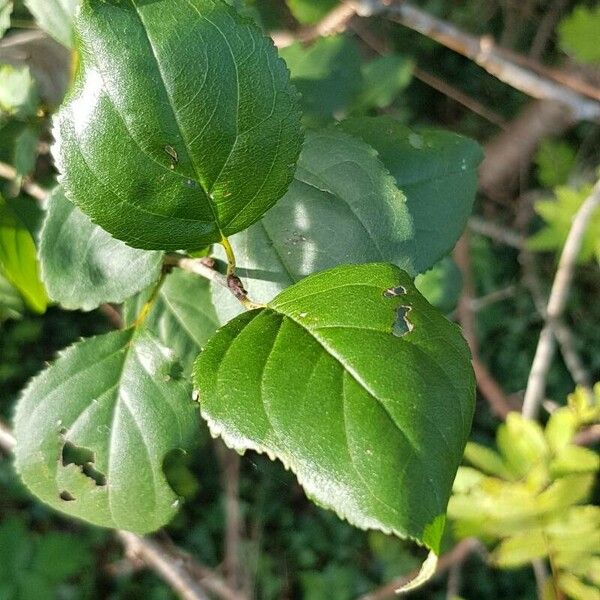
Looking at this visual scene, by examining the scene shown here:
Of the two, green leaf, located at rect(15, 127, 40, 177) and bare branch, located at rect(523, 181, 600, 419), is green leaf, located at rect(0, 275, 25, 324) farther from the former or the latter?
bare branch, located at rect(523, 181, 600, 419)

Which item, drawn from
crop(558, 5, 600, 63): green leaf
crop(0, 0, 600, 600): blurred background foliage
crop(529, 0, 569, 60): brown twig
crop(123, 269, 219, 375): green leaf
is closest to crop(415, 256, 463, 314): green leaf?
crop(0, 0, 600, 600): blurred background foliage

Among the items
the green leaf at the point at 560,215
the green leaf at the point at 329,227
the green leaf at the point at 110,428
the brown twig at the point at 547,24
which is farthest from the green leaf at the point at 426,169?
the brown twig at the point at 547,24

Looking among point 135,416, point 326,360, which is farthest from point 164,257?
point 326,360

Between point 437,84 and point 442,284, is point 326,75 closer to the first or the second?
point 442,284

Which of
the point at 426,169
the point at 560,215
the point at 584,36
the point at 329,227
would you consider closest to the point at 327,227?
the point at 329,227

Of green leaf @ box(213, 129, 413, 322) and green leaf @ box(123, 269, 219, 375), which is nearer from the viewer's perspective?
green leaf @ box(213, 129, 413, 322)

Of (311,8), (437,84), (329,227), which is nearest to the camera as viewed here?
(329,227)

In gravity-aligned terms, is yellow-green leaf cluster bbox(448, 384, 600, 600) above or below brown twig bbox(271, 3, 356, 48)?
below

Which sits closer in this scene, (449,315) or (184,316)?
(184,316)
